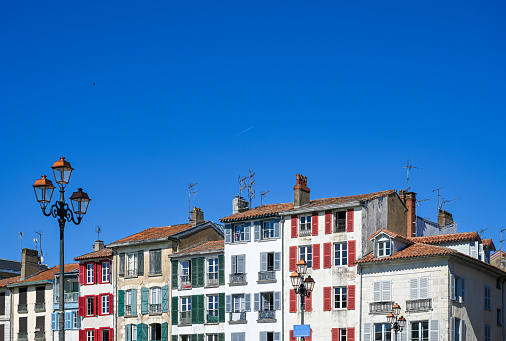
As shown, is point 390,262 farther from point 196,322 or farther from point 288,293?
point 196,322

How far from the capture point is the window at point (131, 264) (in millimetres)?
65500

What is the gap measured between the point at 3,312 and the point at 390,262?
40.7m

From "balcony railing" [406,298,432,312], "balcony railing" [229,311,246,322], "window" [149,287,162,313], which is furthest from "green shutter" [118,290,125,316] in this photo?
"balcony railing" [406,298,432,312]

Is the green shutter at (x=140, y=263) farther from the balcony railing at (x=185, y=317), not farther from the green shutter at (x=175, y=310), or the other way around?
the balcony railing at (x=185, y=317)

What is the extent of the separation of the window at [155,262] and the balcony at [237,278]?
7.10m

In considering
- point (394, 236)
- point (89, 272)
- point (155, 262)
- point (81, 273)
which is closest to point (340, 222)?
point (394, 236)

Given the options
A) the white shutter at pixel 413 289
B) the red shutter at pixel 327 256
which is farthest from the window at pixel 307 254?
the white shutter at pixel 413 289

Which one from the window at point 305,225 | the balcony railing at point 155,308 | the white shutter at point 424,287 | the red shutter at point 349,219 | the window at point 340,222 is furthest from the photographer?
the balcony railing at point 155,308

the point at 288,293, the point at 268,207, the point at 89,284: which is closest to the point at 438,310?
the point at 288,293

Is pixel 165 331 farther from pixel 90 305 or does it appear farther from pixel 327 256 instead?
pixel 327 256

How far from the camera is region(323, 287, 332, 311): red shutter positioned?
5450 centimetres

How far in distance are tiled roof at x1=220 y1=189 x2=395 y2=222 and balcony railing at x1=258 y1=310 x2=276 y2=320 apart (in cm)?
669

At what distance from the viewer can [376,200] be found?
183 feet

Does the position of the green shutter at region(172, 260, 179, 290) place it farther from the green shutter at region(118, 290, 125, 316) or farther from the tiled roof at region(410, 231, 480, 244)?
the tiled roof at region(410, 231, 480, 244)
